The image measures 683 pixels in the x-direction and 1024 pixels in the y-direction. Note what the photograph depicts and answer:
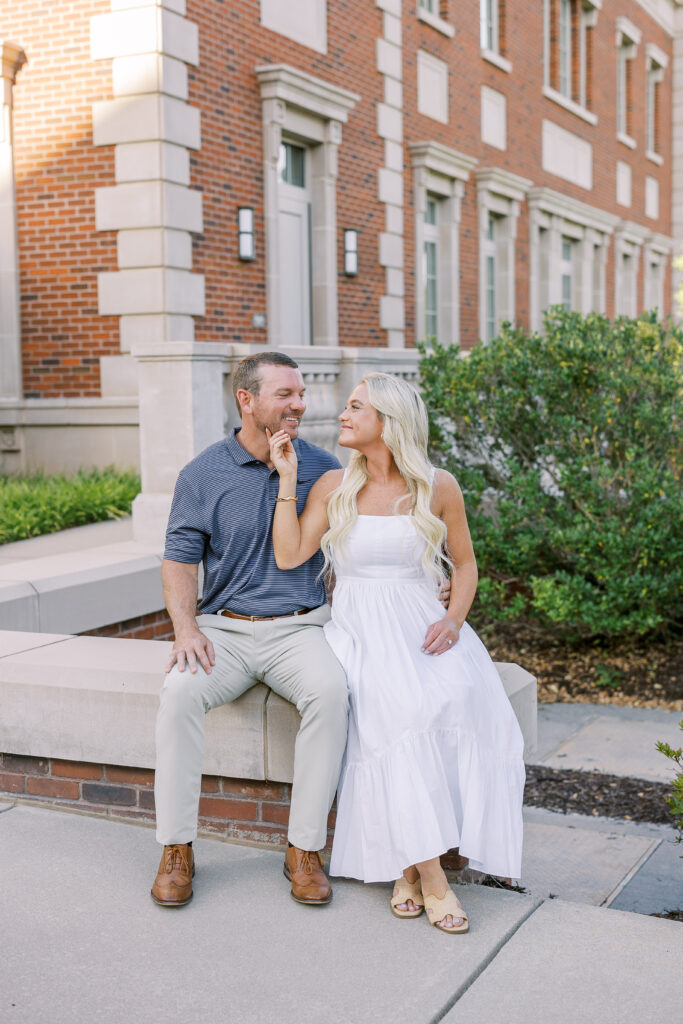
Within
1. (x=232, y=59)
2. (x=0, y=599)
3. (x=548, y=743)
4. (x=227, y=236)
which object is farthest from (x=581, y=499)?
→ (x=232, y=59)

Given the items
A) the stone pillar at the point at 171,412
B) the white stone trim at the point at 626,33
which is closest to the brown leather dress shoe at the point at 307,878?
the stone pillar at the point at 171,412

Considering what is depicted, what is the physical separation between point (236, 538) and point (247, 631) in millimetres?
324

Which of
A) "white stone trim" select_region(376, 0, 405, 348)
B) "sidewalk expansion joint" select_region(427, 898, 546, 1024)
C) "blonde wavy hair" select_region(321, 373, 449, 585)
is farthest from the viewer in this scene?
"white stone trim" select_region(376, 0, 405, 348)

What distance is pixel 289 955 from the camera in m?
3.15

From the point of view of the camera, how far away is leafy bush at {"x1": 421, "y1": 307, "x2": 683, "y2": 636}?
7559mm

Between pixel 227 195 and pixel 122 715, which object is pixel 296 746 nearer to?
pixel 122 715

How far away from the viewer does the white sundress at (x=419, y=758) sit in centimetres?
345

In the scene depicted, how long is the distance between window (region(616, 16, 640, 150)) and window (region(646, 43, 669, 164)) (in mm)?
1234

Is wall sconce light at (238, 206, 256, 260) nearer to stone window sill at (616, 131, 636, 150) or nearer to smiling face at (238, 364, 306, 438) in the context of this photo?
smiling face at (238, 364, 306, 438)

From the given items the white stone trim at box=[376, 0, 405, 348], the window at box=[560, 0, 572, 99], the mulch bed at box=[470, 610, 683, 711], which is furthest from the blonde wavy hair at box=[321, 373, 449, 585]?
the window at box=[560, 0, 572, 99]

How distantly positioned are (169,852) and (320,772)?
0.51 meters

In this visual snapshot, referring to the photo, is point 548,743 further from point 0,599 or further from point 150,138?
point 150,138

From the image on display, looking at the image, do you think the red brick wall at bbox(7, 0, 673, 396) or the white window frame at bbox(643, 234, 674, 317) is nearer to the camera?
the red brick wall at bbox(7, 0, 673, 396)

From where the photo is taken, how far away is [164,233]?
424 inches
